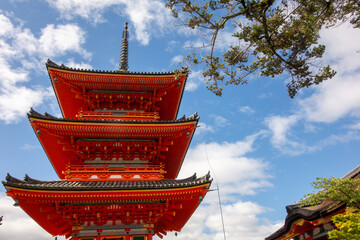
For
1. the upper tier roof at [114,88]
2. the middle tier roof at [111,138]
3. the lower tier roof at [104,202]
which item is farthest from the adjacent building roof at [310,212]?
the upper tier roof at [114,88]

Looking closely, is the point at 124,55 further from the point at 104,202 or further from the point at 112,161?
the point at 104,202

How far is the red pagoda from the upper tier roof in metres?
0.06

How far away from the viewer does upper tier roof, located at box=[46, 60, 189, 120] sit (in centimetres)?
1439

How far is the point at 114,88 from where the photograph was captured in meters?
15.4

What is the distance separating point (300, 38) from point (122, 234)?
10626 millimetres

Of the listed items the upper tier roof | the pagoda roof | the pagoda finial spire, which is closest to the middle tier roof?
the pagoda roof

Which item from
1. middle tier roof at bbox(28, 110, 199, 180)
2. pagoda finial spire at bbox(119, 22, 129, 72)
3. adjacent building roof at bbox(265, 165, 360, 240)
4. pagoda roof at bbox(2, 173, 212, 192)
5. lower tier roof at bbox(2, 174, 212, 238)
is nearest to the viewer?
pagoda roof at bbox(2, 173, 212, 192)

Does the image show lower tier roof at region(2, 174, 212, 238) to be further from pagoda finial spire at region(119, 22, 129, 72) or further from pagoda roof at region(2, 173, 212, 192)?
pagoda finial spire at region(119, 22, 129, 72)

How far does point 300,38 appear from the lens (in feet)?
24.4

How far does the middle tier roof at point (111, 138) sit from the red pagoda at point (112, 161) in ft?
0.16

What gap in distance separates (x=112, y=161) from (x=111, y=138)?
1.25 metres

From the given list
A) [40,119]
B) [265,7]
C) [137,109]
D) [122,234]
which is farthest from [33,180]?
[265,7]

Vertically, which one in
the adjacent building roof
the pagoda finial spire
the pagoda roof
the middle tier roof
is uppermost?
the pagoda finial spire

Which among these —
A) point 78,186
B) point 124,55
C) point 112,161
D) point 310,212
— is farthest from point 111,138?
point 310,212
